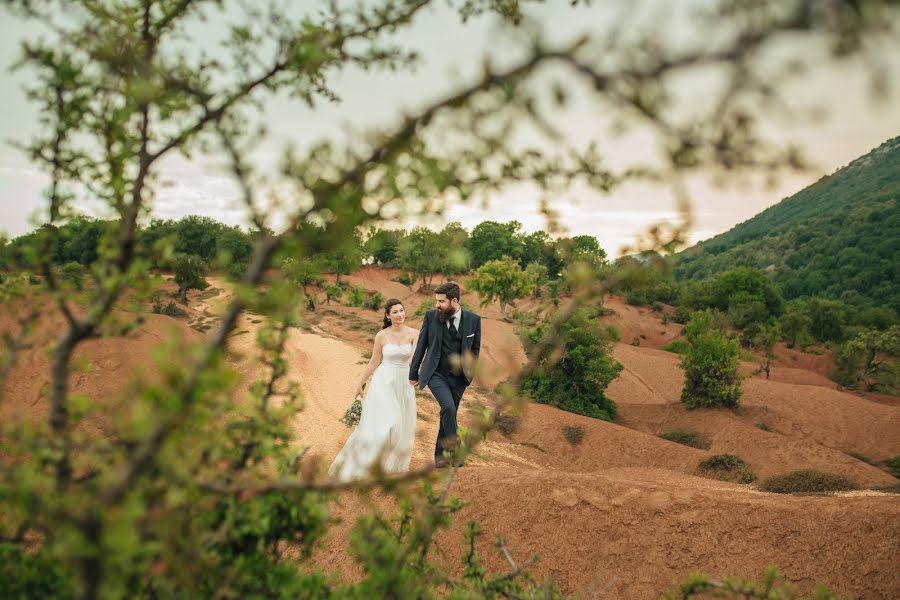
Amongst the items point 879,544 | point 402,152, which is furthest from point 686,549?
point 402,152

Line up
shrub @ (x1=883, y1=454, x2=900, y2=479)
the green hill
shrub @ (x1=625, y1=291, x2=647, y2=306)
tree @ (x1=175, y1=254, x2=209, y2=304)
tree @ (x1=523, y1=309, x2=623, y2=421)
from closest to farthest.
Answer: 1. shrub @ (x1=883, y1=454, x2=900, y2=479)
2. tree @ (x1=523, y1=309, x2=623, y2=421)
3. tree @ (x1=175, y1=254, x2=209, y2=304)
4. shrub @ (x1=625, y1=291, x2=647, y2=306)
5. the green hill

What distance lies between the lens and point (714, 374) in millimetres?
14812

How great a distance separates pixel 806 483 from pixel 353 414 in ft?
26.1

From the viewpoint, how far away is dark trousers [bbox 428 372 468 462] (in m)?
6.05

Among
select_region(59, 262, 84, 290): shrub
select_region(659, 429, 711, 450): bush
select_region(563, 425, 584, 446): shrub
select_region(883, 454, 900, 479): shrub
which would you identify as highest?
select_region(59, 262, 84, 290): shrub

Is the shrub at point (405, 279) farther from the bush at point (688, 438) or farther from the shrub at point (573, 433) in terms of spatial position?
the shrub at point (573, 433)

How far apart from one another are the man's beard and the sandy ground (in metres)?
1.10

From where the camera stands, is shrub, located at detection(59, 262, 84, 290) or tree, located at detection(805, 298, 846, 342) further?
tree, located at detection(805, 298, 846, 342)

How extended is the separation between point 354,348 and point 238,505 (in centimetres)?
1459

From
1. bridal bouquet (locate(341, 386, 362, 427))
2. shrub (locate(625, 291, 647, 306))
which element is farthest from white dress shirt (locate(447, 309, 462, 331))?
shrub (locate(625, 291, 647, 306))

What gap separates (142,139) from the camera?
5.80 ft

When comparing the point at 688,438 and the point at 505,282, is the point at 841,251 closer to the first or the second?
the point at 505,282

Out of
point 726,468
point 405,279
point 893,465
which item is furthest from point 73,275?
point 405,279

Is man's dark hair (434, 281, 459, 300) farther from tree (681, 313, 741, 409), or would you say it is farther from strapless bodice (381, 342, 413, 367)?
tree (681, 313, 741, 409)
